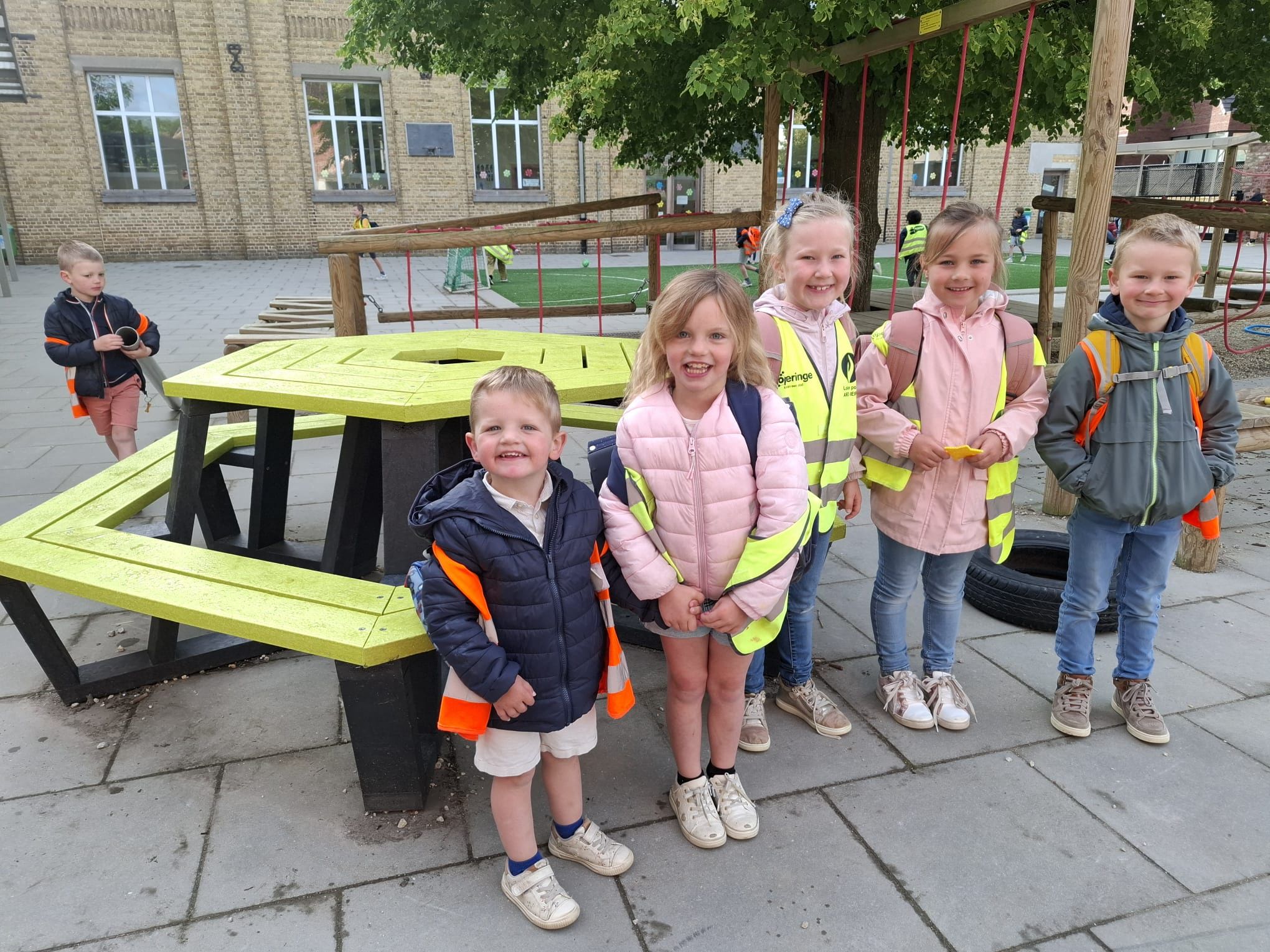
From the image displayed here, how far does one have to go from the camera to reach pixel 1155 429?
2.54 metres

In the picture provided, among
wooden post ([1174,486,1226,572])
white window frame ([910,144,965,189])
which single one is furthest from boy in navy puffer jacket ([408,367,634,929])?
white window frame ([910,144,965,189])

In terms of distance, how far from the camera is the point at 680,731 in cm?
236

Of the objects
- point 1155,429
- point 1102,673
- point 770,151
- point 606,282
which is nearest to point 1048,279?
point 770,151

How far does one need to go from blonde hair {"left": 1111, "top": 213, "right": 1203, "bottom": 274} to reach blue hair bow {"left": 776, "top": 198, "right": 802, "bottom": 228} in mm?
928

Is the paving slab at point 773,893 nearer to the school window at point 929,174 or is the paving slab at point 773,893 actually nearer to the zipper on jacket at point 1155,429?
the zipper on jacket at point 1155,429

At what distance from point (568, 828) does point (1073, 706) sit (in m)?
1.73

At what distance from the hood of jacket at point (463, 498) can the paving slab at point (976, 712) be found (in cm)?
150

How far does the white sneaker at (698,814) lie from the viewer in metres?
2.29

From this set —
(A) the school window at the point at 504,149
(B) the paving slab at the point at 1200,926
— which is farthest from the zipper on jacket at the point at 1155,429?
(A) the school window at the point at 504,149

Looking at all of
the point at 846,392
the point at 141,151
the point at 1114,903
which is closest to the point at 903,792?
the point at 1114,903

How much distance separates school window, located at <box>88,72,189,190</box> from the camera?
20.3 meters

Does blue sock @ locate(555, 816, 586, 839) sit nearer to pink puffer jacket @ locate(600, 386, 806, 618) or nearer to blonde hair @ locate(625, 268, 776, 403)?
pink puffer jacket @ locate(600, 386, 806, 618)

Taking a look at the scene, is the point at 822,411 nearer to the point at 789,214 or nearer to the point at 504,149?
the point at 789,214

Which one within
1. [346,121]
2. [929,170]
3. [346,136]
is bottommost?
[929,170]
